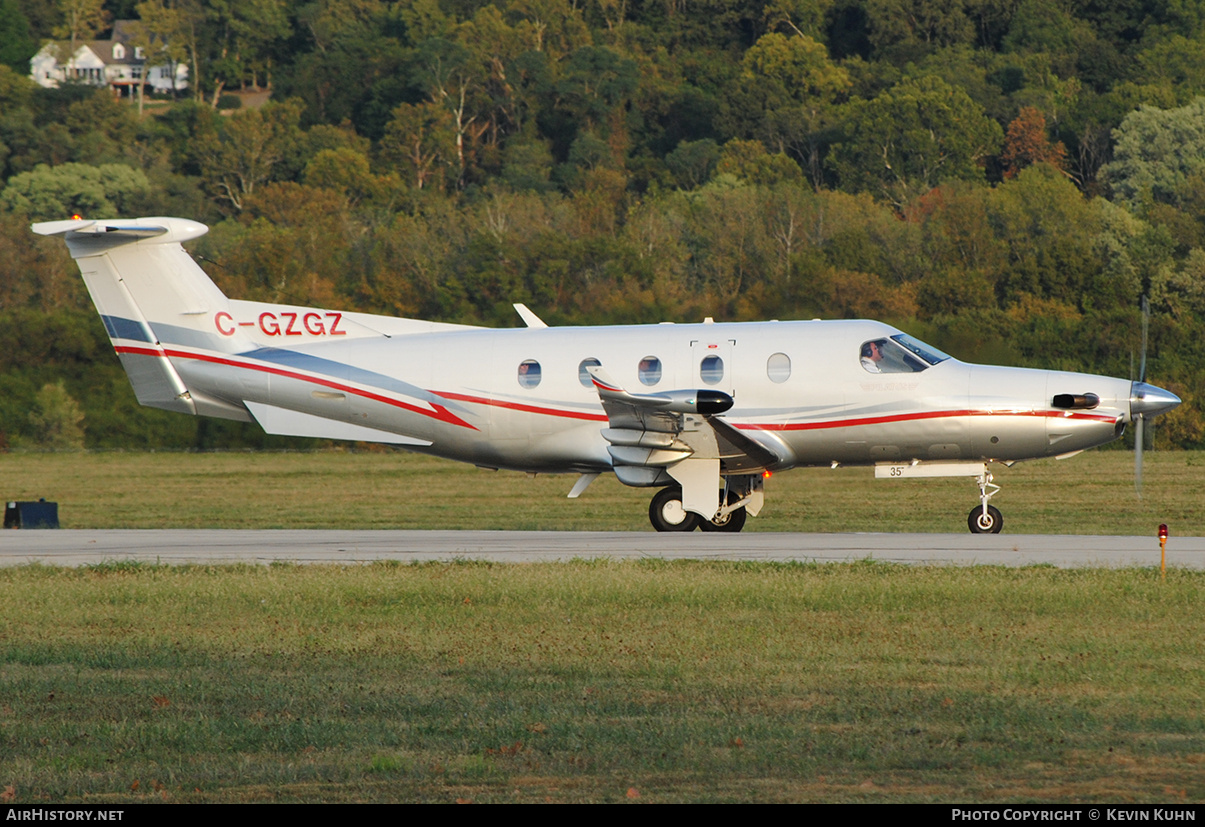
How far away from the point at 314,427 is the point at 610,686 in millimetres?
12749

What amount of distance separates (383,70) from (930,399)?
3830 inches

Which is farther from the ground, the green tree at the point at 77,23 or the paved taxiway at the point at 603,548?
the green tree at the point at 77,23

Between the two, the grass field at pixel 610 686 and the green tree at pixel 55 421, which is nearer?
the grass field at pixel 610 686

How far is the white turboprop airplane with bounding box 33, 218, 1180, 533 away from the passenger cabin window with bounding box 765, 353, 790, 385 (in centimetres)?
1

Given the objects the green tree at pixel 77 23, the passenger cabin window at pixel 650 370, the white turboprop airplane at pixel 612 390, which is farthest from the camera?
the green tree at pixel 77 23

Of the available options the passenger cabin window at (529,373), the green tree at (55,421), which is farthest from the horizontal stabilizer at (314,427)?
the green tree at (55,421)

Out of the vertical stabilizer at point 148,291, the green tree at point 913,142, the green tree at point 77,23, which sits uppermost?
the green tree at point 77,23

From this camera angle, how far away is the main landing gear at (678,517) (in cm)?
2172

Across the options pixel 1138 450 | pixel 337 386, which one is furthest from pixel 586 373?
pixel 1138 450

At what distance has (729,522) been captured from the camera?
72.5 feet

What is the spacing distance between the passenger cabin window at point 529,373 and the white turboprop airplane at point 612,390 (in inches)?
0.8

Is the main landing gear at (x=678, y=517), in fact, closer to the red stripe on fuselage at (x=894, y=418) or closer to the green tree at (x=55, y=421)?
the red stripe on fuselage at (x=894, y=418)

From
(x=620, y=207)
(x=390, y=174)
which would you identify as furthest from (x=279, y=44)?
(x=620, y=207)

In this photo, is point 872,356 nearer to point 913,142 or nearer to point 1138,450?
point 1138,450
